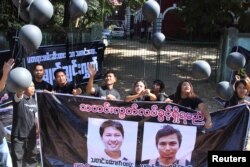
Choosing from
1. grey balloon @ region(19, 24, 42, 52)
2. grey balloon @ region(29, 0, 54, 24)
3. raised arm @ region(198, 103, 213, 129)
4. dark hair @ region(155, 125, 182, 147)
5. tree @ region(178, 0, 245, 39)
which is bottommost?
dark hair @ region(155, 125, 182, 147)

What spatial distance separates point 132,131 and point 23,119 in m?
1.48

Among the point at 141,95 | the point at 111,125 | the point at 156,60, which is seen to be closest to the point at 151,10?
the point at 141,95

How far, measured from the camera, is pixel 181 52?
1747cm

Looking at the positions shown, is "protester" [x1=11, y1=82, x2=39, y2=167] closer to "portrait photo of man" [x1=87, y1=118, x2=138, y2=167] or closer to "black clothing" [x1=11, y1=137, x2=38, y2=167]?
"black clothing" [x1=11, y1=137, x2=38, y2=167]

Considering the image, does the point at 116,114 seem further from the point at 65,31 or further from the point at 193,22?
the point at 193,22

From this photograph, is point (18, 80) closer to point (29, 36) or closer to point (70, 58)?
point (29, 36)

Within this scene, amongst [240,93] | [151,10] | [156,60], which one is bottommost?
[240,93]

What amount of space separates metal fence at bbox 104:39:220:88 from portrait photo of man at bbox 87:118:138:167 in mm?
8543

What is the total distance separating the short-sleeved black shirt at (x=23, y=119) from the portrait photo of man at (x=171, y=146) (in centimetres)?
161

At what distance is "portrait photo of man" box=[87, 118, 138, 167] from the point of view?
6.22 m

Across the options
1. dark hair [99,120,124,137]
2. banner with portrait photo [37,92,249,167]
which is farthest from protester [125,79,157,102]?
dark hair [99,120,124,137]

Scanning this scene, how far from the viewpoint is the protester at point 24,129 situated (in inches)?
246

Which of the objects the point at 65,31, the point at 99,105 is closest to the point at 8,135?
the point at 99,105

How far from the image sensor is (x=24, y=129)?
6293 mm
